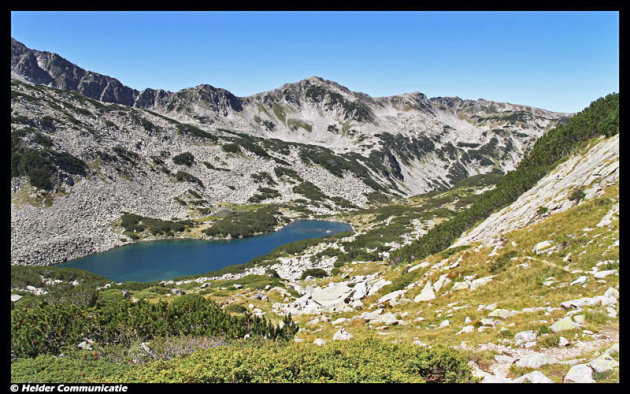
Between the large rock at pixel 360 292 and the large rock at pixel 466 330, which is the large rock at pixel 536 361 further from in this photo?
the large rock at pixel 360 292

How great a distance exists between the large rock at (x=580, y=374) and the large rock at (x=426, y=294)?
12110 mm

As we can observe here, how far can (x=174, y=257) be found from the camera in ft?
279

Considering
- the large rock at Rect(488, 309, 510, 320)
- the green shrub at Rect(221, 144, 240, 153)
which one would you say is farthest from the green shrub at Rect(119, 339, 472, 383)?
the green shrub at Rect(221, 144, 240, 153)

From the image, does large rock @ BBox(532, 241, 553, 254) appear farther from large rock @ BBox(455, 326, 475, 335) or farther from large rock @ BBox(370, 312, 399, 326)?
large rock @ BBox(370, 312, 399, 326)

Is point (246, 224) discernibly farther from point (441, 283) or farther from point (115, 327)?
point (115, 327)

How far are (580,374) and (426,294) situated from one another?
13.1 m

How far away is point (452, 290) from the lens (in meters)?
19.3

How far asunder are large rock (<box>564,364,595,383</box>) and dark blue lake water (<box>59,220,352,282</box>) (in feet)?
246

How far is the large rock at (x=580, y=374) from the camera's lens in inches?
289

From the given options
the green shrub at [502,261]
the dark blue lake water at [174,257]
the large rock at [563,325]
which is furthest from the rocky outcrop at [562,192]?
the dark blue lake water at [174,257]

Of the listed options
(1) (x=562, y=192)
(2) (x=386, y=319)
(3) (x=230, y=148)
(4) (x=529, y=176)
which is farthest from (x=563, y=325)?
(3) (x=230, y=148)

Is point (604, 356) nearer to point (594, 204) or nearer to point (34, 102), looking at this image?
point (594, 204)

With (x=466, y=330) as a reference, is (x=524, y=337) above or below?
above
